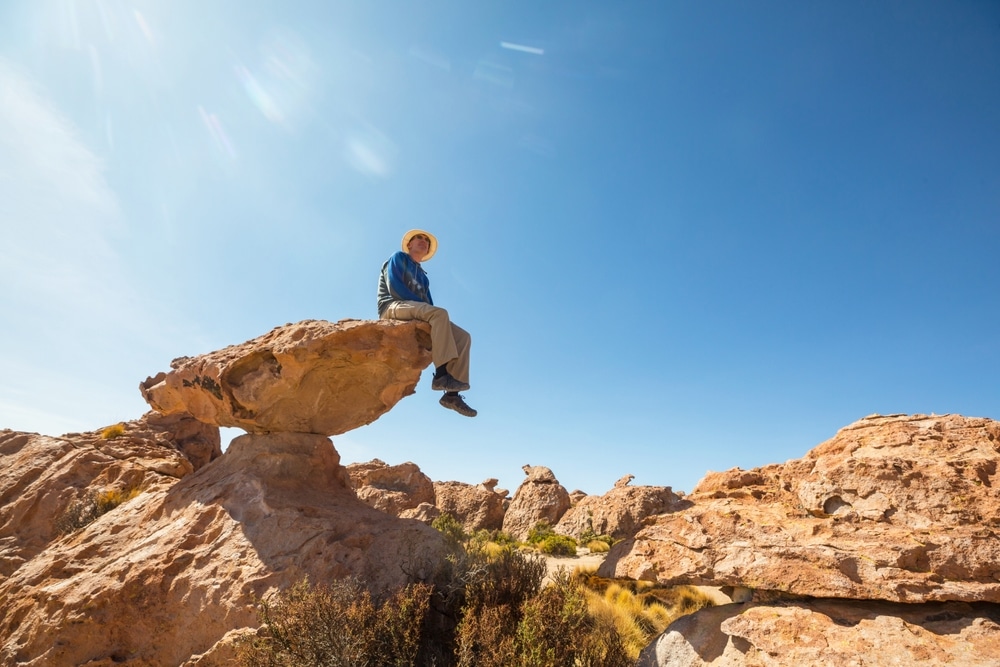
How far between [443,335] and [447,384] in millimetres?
629

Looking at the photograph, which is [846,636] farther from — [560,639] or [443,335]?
[443,335]

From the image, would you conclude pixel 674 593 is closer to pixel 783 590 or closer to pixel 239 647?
pixel 783 590

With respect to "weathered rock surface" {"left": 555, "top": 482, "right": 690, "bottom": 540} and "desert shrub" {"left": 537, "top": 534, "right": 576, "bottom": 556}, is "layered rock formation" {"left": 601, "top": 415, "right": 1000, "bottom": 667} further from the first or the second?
"weathered rock surface" {"left": 555, "top": 482, "right": 690, "bottom": 540}

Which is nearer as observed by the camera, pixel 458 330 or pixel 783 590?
pixel 783 590

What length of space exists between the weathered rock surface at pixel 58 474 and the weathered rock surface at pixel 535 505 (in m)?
9.52

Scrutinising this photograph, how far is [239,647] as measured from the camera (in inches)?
167

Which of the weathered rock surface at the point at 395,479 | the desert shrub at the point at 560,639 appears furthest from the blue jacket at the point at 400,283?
the weathered rock surface at the point at 395,479

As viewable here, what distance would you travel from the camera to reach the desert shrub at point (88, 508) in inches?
287

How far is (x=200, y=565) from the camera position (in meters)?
5.21

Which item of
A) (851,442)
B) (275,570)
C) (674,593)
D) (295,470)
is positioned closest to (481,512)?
(674,593)

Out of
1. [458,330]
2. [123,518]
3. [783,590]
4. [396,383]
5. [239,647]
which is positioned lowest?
[239,647]

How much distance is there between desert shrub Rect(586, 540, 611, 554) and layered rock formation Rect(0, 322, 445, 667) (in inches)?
281

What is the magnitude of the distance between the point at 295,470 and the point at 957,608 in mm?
6588

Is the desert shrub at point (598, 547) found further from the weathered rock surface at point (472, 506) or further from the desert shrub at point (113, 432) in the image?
the desert shrub at point (113, 432)
